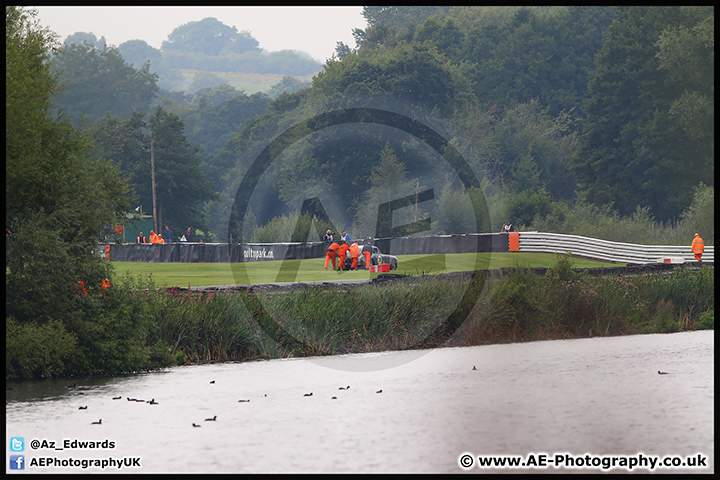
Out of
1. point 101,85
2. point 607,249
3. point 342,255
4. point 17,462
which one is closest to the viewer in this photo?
point 17,462

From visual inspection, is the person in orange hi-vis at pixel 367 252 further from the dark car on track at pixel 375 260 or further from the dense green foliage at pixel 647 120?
the dense green foliage at pixel 647 120

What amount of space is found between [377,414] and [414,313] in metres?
10.5

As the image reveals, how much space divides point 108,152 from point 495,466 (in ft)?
311

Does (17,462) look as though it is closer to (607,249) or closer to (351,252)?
(351,252)

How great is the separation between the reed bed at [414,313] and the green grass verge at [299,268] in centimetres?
646

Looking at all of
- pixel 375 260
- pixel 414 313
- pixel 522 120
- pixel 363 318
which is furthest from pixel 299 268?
pixel 522 120

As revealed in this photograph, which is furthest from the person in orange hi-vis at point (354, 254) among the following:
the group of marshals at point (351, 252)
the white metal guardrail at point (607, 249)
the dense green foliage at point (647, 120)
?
the dense green foliage at point (647, 120)

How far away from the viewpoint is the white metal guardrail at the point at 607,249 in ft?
176

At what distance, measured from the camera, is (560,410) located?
2120cm

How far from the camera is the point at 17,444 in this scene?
59.2 feet

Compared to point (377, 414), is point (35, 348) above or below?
above

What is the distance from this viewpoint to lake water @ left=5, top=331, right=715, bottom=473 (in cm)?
1728

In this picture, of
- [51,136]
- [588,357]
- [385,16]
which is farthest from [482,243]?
[385,16]

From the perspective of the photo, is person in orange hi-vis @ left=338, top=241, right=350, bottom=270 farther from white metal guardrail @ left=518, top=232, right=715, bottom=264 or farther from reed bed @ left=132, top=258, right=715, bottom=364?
white metal guardrail @ left=518, top=232, right=715, bottom=264
